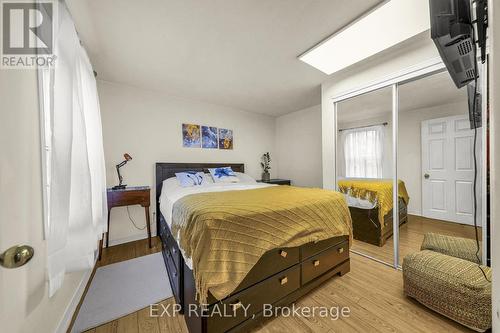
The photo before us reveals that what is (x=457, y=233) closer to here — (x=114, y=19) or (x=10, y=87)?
(x=10, y=87)

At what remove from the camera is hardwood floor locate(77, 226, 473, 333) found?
4.34 feet

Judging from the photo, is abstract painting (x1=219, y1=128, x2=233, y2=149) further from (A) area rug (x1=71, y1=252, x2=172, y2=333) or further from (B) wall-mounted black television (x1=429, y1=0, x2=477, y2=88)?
(B) wall-mounted black television (x1=429, y1=0, x2=477, y2=88)

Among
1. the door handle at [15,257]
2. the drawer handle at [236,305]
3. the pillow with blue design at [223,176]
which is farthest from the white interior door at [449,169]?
the door handle at [15,257]

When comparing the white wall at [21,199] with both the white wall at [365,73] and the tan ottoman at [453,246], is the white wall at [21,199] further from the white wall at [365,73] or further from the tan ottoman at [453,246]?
the white wall at [365,73]

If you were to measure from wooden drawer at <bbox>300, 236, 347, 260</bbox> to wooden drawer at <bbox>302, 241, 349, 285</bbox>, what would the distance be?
36 mm

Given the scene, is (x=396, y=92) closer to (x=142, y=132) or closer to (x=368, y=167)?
(x=368, y=167)

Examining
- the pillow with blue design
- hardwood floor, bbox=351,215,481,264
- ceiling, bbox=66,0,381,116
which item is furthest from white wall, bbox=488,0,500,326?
the pillow with blue design

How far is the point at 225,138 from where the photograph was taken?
385cm

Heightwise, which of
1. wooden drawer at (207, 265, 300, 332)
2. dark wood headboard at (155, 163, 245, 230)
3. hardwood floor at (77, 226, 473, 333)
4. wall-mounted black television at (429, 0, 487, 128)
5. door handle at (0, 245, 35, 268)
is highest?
wall-mounted black television at (429, 0, 487, 128)

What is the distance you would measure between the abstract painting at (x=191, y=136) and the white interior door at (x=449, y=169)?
3349 millimetres

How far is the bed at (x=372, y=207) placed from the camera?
227cm

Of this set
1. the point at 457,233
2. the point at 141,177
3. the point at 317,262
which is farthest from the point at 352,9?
the point at 141,177

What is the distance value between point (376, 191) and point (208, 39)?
8.93 ft

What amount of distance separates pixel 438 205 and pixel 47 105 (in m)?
3.68
